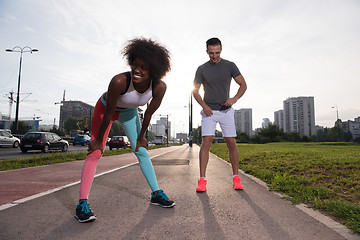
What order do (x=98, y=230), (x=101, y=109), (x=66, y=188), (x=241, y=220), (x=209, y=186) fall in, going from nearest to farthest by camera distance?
(x=98, y=230) → (x=241, y=220) → (x=101, y=109) → (x=66, y=188) → (x=209, y=186)

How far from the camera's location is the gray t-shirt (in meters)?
3.86

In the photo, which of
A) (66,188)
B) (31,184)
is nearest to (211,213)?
(66,188)

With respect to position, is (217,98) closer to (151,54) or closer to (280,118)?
(151,54)

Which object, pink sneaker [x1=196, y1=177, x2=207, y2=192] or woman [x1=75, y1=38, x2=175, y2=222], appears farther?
pink sneaker [x1=196, y1=177, x2=207, y2=192]

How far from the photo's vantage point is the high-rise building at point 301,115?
10212 centimetres

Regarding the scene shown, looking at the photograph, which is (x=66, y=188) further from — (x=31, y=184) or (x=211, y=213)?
(x=211, y=213)

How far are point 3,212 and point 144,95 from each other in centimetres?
190

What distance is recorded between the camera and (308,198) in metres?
3.01

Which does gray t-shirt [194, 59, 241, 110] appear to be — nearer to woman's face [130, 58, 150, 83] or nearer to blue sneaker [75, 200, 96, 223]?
woman's face [130, 58, 150, 83]

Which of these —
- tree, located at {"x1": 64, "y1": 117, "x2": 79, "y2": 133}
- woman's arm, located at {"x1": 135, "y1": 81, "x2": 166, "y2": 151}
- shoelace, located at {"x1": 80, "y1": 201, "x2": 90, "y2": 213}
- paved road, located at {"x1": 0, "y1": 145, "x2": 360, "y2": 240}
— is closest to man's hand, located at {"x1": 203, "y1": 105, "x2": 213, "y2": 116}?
paved road, located at {"x1": 0, "y1": 145, "x2": 360, "y2": 240}

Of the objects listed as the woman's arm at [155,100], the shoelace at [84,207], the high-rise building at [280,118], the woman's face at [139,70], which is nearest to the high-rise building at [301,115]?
the high-rise building at [280,118]

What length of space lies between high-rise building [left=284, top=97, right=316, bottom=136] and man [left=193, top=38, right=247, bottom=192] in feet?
362

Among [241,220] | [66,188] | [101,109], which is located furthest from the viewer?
[66,188]

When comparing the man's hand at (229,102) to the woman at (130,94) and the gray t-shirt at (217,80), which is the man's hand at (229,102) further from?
the woman at (130,94)
